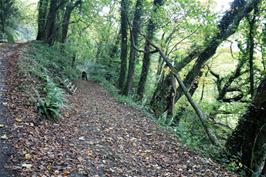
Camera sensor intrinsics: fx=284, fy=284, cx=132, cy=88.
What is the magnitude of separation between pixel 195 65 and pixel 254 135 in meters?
6.30

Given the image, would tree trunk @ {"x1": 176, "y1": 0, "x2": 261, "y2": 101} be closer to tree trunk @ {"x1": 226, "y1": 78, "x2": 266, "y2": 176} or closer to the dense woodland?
the dense woodland

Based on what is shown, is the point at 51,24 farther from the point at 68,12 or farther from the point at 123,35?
the point at 123,35

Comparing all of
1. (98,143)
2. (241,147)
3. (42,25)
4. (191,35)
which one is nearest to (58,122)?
(98,143)

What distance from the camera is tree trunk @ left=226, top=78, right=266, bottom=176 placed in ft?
23.9

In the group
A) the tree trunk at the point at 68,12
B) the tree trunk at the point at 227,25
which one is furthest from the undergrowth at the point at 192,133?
the tree trunk at the point at 68,12

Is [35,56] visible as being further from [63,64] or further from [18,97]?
[18,97]

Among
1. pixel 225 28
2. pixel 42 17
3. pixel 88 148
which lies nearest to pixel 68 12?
pixel 42 17

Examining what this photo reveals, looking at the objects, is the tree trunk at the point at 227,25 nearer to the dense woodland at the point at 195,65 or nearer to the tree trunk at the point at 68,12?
the dense woodland at the point at 195,65

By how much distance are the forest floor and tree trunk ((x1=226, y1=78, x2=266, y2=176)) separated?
3.26ft

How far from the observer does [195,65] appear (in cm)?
1325

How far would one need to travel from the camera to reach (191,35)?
1645 cm

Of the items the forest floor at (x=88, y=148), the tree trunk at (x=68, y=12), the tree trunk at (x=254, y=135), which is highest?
the tree trunk at (x=68, y=12)

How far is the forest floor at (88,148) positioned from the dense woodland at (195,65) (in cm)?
131

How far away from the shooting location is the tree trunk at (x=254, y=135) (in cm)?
727
